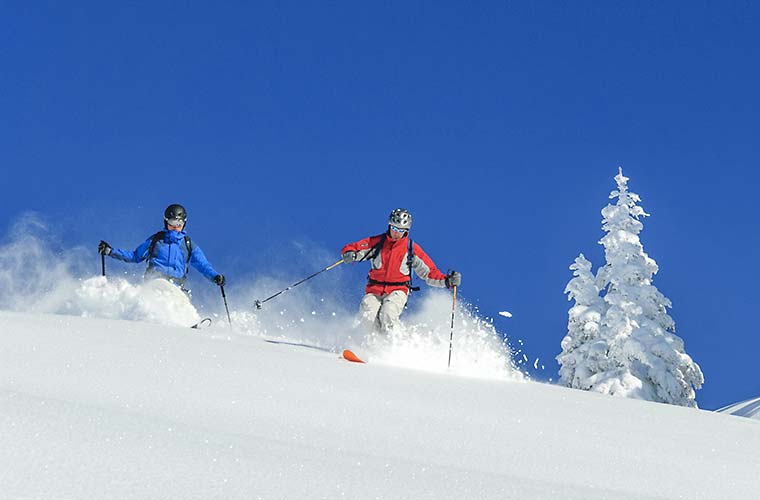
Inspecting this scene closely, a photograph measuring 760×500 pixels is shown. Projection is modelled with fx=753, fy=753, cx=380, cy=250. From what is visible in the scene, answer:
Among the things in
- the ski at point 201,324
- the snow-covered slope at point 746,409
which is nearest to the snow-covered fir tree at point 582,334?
the snow-covered slope at point 746,409

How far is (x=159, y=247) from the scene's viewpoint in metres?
12.9

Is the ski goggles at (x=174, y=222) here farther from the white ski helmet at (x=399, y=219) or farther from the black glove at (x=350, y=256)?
the white ski helmet at (x=399, y=219)

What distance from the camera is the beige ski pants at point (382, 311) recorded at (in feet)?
38.4

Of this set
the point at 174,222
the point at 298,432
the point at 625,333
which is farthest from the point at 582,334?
the point at 298,432

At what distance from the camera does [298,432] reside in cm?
409

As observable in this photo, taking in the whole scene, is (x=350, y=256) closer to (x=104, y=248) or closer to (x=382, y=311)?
(x=382, y=311)

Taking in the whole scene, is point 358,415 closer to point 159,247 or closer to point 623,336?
point 159,247

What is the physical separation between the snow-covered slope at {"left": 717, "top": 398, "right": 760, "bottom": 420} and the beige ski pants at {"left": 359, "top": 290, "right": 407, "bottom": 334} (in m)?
25.6

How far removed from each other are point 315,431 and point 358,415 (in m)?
0.65

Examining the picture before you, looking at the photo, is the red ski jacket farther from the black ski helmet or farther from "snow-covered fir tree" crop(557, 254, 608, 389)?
"snow-covered fir tree" crop(557, 254, 608, 389)

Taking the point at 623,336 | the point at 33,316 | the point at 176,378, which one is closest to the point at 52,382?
the point at 176,378

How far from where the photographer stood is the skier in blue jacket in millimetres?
12793

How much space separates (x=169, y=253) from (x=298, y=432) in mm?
9369

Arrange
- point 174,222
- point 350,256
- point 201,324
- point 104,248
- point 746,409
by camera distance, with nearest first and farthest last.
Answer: point 201,324, point 350,256, point 104,248, point 174,222, point 746,409
